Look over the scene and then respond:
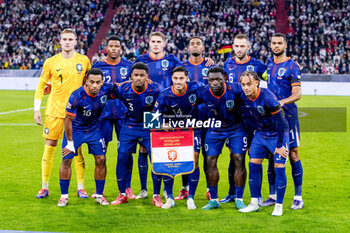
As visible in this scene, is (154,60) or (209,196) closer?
(209,196)

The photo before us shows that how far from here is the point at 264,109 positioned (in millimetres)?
6043

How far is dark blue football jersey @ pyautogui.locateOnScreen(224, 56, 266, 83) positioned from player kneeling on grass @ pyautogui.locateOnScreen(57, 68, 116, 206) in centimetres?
174

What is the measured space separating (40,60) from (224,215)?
26.9 meters

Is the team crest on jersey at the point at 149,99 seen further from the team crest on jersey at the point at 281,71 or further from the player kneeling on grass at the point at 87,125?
the team crest on jersey at the point at 281,71

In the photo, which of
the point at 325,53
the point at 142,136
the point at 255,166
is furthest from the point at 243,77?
the point at 325,53

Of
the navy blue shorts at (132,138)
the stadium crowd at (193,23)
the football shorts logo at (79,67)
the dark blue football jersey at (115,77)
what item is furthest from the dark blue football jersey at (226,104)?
the stadium crowd at (193,23)

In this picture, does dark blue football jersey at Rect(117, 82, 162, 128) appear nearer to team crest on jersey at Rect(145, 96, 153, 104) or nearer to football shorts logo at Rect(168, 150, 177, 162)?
team crest on jersey at Rect(145, 96, 153, 104)

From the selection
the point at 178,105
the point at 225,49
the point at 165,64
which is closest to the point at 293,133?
the point at 178,105

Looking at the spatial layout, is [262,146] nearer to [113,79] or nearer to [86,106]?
[86,106]

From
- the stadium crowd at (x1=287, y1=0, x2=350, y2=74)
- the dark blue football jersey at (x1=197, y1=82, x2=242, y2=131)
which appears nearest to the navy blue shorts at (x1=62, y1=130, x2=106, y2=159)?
the dark blue football jersey at (x1=197, y1=82, x2=242, y2=131)

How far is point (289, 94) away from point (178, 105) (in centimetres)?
154

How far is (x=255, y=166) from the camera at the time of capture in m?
6.26

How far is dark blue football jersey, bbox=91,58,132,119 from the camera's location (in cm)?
735

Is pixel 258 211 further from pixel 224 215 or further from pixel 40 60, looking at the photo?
pixel 40 60
